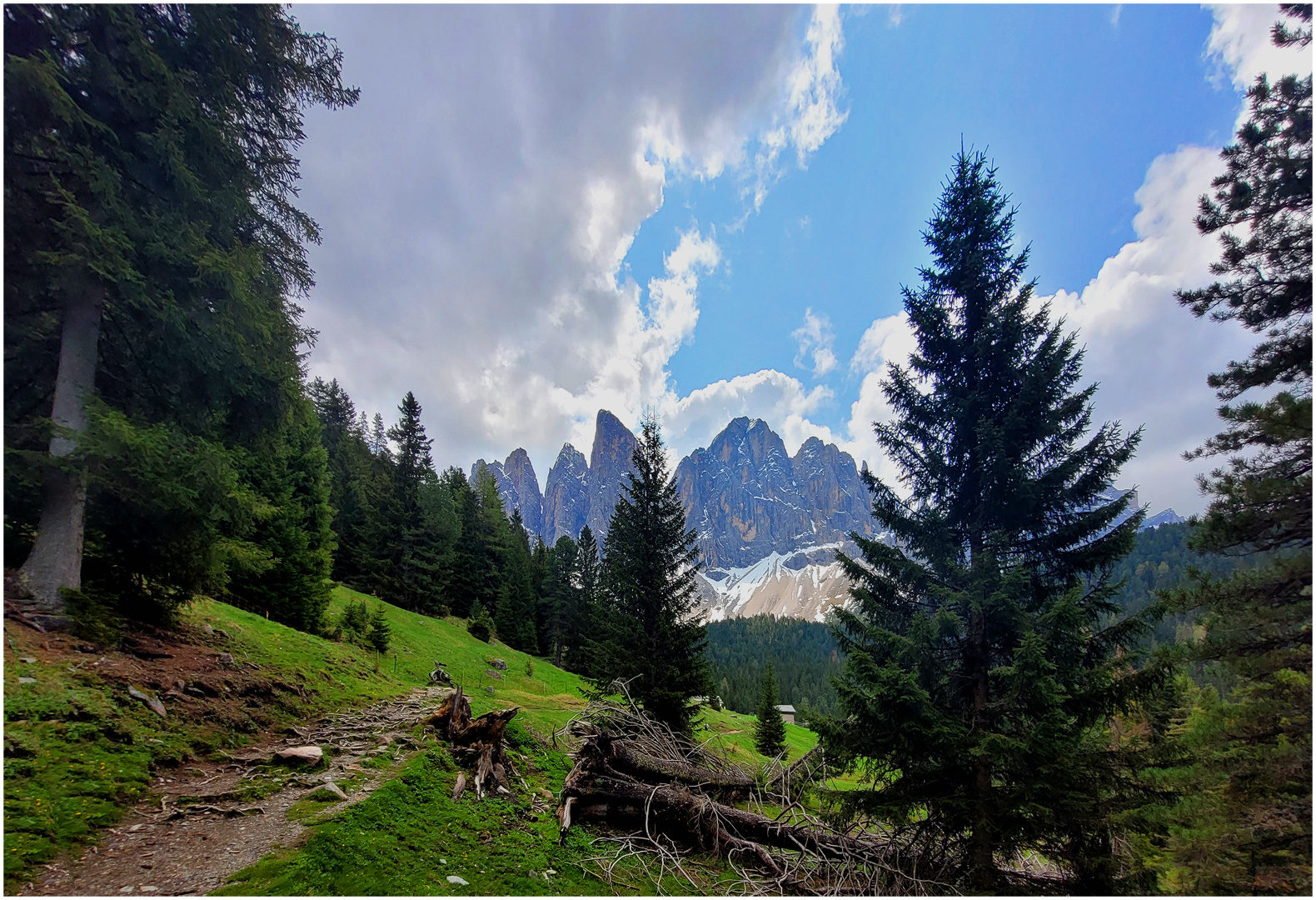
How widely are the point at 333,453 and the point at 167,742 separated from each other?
42.9 metres

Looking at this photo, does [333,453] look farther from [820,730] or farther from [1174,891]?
[1174,891]

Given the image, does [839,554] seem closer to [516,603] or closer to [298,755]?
[298,755]

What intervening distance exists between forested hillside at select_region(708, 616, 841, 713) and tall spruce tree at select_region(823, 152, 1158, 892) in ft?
146

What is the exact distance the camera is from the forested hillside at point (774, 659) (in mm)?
68625

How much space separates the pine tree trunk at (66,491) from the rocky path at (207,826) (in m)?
3.12

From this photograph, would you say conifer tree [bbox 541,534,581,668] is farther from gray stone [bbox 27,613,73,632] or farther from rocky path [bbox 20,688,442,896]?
gray stone [bbox 27,613,73,632]

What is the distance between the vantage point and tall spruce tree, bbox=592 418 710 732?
14375mm

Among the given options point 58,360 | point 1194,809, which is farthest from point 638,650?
point 58,360

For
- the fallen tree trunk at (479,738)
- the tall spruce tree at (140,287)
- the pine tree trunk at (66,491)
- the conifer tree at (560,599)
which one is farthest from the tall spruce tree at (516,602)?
the pine tree trunk at (66,491)

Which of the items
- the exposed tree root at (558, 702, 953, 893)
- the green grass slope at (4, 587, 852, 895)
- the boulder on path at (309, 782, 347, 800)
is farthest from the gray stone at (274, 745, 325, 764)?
the exposed tree root at (558, 702, 953, 893)

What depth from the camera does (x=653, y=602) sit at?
50.9 feet

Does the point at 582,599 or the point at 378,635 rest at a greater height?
the point at 378,635

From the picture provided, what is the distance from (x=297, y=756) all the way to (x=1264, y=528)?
13069mm

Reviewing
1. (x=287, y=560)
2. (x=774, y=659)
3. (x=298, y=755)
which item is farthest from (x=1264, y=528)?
(x=774, y=659)
